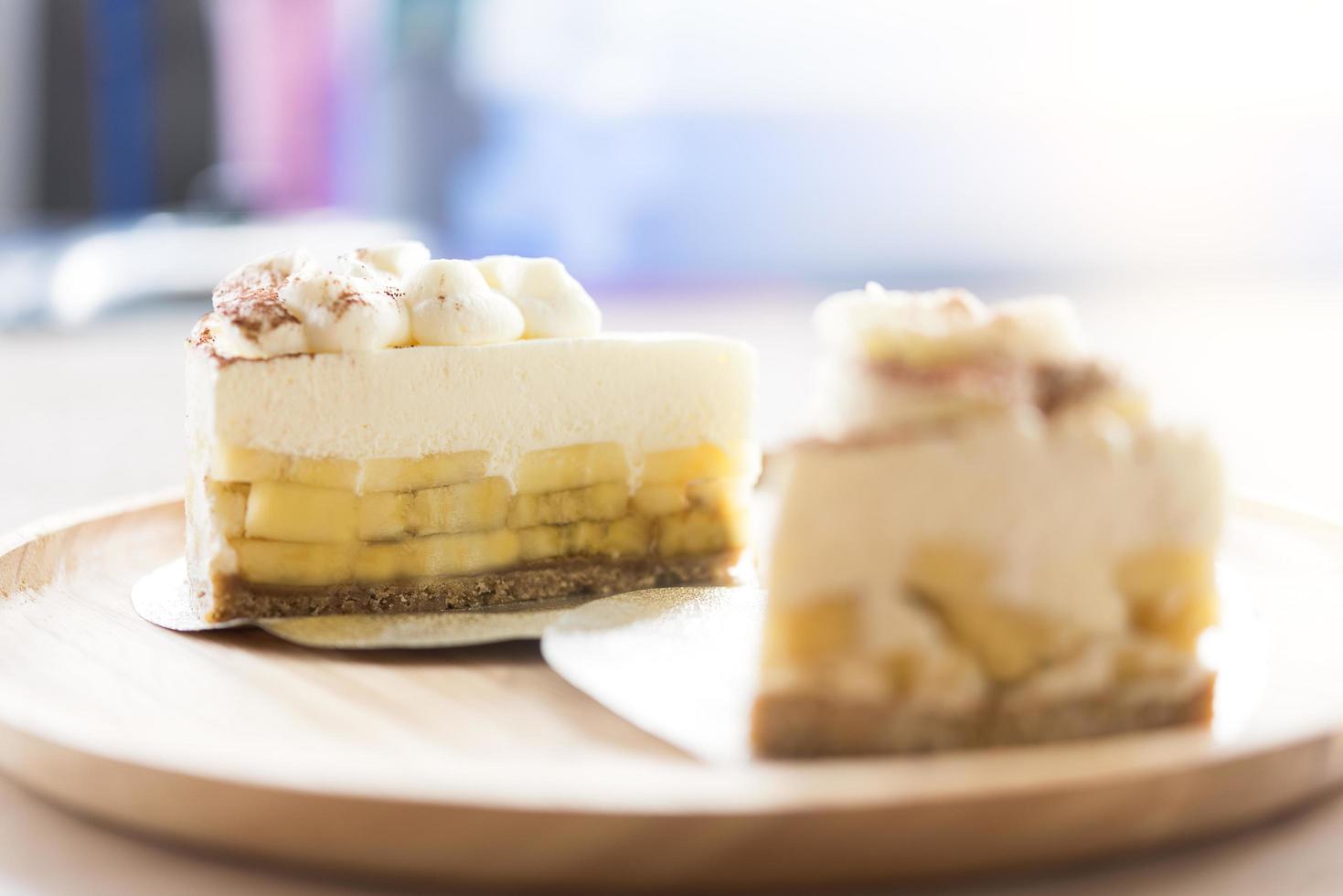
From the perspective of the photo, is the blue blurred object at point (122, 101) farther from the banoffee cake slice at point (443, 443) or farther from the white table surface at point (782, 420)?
the banoffee cake slice at point (443, 443)

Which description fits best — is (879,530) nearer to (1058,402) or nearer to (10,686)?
(1058,402)

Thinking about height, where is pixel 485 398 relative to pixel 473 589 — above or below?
above

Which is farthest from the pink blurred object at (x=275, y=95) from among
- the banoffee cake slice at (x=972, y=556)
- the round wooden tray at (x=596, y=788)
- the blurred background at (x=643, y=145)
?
the banoffee cake slice at (x=972, y=556)

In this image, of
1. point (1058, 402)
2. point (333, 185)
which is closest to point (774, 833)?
point (1058, 402)

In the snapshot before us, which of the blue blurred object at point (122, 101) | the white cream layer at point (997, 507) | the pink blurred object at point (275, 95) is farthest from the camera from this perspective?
the pink blurred object at point (275, 95)

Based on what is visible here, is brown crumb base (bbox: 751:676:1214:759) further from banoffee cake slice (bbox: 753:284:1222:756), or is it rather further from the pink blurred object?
the pink blurred object

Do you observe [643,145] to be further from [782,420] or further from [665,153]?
[782,420]

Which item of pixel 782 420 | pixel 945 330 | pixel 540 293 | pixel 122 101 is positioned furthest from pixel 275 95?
pixel 945 330
